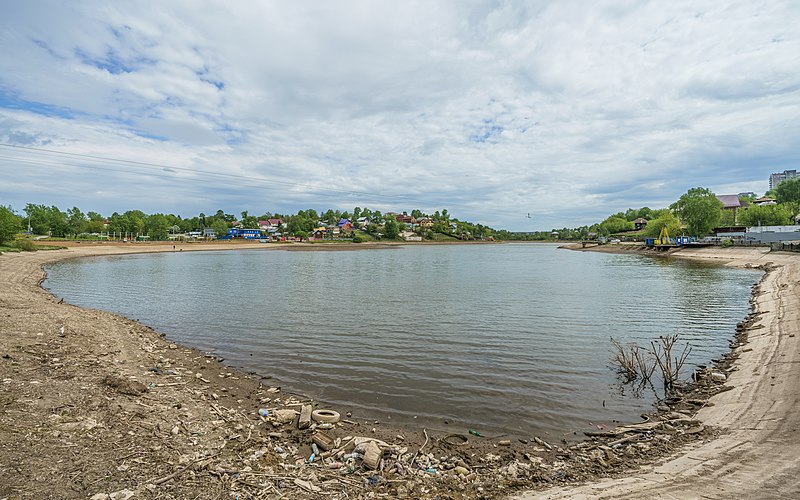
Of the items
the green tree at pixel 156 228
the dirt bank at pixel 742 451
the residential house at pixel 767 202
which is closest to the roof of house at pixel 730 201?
the residential house at pixel 767 202

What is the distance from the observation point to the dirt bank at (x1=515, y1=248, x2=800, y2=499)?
552 cm

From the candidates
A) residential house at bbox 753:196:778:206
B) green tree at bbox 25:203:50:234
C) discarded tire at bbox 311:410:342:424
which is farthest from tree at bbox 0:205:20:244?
residential house at bbox 753:196:778:206

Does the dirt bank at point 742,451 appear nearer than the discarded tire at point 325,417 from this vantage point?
Yes

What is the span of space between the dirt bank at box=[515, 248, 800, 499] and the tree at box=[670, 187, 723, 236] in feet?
330

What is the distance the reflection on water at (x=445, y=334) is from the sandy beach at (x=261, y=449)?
1788 mm

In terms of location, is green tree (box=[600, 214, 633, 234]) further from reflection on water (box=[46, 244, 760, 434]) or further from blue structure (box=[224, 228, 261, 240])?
blue structure (box=[224, 228, 261, 240])

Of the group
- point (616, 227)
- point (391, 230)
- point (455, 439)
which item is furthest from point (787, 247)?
point (391, 230)

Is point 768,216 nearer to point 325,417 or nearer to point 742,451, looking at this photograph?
point 742,451

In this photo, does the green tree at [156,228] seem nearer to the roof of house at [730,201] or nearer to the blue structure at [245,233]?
the blue structure at [245,233]

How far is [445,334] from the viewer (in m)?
18.0

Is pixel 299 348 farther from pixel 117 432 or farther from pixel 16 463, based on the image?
pixel 16 463

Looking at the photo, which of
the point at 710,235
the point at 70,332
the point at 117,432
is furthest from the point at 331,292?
the point at 710,235

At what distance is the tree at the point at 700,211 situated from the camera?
303 feet

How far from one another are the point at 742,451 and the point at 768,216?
119 meters
